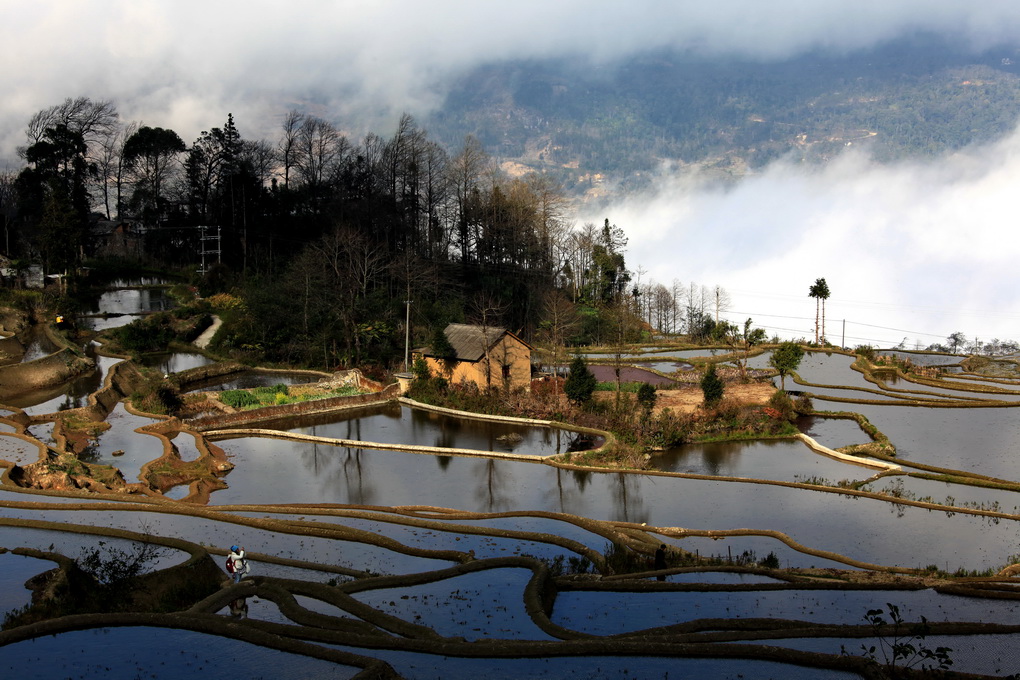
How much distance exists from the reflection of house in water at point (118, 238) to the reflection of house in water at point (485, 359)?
3449cm

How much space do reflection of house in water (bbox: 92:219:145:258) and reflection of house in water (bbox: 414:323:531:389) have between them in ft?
113

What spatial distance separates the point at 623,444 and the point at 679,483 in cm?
384

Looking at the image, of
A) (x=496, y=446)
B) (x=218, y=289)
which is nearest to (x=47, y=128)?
(x=218, y=289)

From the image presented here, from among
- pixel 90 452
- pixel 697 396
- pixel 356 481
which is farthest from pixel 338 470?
pixel 697 396

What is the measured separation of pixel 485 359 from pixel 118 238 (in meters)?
39.5

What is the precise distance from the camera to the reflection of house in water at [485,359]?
38.3m

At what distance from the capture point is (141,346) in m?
46.1

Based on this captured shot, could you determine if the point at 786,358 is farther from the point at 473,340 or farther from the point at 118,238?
the point at 118,238

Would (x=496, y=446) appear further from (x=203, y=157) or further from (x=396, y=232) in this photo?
(x=203, y=157)

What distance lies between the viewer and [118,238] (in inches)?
2486

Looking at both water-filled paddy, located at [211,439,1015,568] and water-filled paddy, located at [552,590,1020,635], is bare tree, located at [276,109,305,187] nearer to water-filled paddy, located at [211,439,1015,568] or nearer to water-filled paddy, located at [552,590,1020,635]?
water-filled paddy, located at [211,439,1015,568]

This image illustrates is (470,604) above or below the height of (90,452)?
below

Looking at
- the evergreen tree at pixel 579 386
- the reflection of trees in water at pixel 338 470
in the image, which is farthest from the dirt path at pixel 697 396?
the reflection of trees in water at pixel 338 470

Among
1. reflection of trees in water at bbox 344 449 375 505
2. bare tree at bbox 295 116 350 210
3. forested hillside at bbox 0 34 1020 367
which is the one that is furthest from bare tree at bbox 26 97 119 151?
reflection of trees in water at bbox 344 449 375 505
